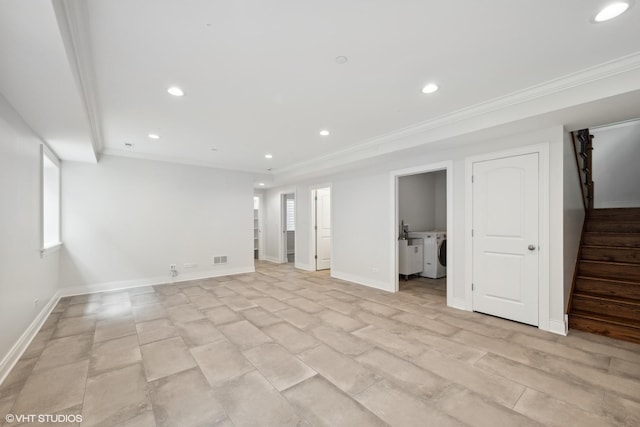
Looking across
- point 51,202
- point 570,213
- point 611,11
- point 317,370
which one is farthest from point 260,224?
point 611,11

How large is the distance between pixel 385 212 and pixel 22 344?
16.1ft

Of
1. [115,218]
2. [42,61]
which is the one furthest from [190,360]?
[115,218]

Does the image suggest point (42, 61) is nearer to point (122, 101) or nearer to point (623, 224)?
point (122, 101)

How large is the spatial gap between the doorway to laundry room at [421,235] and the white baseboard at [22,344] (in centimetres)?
475

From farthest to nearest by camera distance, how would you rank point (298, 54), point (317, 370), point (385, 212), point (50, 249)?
point (385, 212) < point (50, 249) < point (317, 370) < point (298, 54)

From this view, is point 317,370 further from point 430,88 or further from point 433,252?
point 433,252

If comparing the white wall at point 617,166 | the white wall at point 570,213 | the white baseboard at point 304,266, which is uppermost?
the white wall at point 617,166

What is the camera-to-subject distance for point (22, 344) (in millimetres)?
2721

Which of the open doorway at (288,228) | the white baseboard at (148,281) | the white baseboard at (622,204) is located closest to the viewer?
the white baseboard at (148,281)

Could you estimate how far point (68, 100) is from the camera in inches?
98.3

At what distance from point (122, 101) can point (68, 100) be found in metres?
0.55

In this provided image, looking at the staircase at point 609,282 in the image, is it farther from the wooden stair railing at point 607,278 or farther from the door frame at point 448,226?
the door frame at point 448,226

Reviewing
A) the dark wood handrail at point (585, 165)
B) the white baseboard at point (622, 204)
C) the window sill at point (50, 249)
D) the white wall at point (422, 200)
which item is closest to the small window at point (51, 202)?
the window sill at point (50, 249)

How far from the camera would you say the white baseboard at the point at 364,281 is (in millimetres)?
4921
